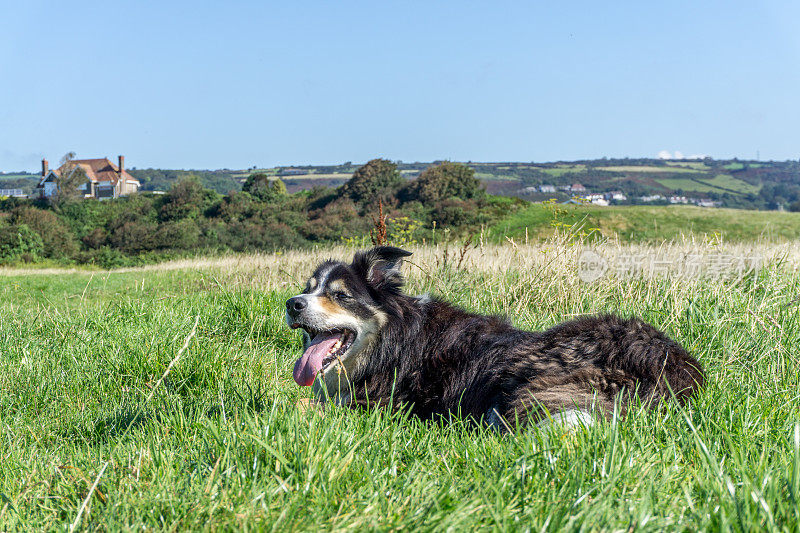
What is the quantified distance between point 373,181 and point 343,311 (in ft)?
162

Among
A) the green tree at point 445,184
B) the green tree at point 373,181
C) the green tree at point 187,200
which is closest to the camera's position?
the green tree at point 445,184

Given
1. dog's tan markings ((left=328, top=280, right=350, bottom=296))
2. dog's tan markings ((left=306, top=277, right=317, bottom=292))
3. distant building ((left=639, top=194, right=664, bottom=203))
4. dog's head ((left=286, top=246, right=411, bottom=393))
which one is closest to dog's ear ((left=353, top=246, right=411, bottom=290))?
dog's head ((left=286, top=246, right=411, bottom=393))

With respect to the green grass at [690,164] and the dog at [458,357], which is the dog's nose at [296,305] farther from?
the green grass at [690,164]

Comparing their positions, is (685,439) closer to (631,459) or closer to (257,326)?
(631,459)

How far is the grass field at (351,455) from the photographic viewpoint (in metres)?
1.90

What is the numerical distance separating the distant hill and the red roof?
5023mm

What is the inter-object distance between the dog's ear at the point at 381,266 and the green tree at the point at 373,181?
154ft

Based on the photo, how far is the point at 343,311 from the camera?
167 inches

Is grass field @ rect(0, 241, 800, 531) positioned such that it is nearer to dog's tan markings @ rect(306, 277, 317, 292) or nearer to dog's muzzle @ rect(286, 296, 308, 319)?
dog's muzzle @ rect(286, 296, 308, 319)

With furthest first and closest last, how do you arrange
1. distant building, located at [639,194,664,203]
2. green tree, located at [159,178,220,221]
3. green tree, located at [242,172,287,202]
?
distant building, located at [639,194,664,203] → green tree, located at [242,172,287,202] → green tree, located at [159,178,220,221]

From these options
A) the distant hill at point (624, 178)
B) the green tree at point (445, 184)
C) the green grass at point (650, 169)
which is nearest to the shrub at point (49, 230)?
the distant hill at point (624, 178)

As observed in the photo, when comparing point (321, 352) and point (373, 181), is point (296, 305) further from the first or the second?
point (373, 181)

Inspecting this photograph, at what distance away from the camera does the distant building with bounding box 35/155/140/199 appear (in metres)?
74.6

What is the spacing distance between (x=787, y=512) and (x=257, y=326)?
18.2 ft
